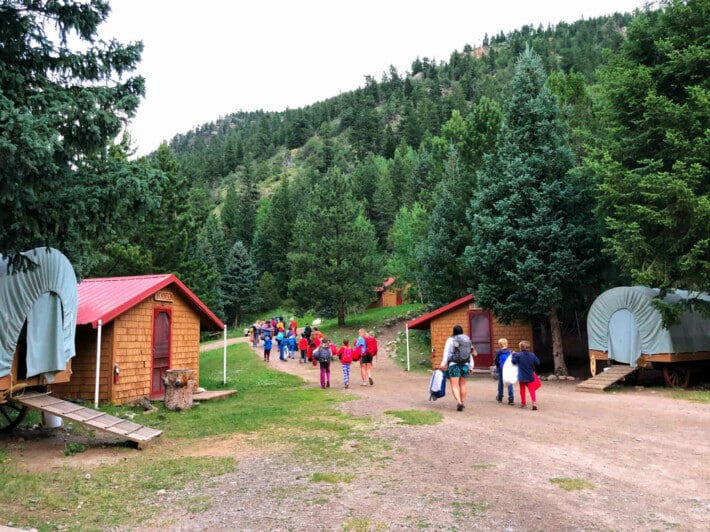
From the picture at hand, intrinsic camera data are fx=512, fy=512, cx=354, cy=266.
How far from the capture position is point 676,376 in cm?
1650

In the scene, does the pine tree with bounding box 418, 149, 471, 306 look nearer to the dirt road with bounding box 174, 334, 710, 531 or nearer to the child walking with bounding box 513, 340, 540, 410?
the child walking with bounding box 513, 340, 540, 410

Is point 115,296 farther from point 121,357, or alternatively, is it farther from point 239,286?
point 239,286

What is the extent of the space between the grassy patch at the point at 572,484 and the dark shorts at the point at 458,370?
481 cm

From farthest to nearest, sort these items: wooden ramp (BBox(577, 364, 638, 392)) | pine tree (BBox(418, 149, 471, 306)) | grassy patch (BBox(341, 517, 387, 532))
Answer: pine tree (BBox(418, 149, 471, 306))
wooden ramp (BBox(577, 364, 638, 392))
grassy patch (BBox(341, 517, 387, 532))

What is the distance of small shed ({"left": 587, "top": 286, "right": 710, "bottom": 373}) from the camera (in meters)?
15.8

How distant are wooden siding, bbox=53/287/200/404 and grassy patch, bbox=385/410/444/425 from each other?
7.08m

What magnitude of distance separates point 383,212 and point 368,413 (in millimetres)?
60564

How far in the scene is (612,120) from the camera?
17156mm

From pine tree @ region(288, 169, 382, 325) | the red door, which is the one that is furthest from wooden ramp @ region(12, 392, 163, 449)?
pine tree @ region(288, 169, 382, 325)

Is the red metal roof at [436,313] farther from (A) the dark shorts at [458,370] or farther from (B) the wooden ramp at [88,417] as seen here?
(B) the wooden ramp at [88,417]

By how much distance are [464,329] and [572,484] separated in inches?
678

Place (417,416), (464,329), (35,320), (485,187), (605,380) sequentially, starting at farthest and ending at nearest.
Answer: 1. (464,329)
2. (485,187)
3. (605,380)
4. (417,416)
5. (35,320)

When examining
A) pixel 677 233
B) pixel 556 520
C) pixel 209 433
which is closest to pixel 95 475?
pixel 209 433

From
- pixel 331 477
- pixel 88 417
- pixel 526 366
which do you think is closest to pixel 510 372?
pixel 526 366
